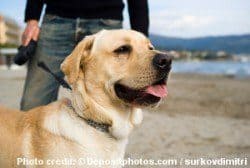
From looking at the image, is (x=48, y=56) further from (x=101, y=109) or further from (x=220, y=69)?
(x=220, y=69)

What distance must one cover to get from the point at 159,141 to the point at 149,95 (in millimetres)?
5207

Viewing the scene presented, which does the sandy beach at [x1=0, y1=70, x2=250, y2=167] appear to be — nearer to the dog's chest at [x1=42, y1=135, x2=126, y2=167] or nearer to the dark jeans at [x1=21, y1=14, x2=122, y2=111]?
the dark jeans at [x1=21, y1=14, x2=122, y2=111]

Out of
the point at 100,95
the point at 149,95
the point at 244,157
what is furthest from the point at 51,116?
the point at 244,157

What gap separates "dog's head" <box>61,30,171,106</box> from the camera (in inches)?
169

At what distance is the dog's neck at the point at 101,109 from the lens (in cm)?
433

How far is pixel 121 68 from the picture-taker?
4.42 metres

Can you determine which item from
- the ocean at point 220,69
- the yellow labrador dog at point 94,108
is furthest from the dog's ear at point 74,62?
the ocean at point 220,69

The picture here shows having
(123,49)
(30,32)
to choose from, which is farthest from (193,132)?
(123,49)

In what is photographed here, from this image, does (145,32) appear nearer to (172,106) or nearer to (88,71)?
(88,71)

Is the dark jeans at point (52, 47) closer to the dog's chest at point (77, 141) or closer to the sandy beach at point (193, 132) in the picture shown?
the dog's chest at point (77, 141)

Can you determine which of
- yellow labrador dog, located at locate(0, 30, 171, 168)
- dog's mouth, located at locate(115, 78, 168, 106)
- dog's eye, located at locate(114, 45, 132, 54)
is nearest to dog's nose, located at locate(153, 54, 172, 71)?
yellow labrador dog, located at locate(0, 30, 171, 168)

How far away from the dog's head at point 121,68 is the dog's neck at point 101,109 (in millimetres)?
45

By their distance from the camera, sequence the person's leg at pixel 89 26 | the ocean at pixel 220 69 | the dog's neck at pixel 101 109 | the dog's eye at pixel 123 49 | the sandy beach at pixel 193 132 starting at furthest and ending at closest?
the ocean at pixel 220 69
the sandy beach at pixel 193 132
the person's leg at pixel 89 26
the dog's eye at pixel 123 49
the dog's neck at pixel 101 109

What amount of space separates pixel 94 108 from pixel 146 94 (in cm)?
44
